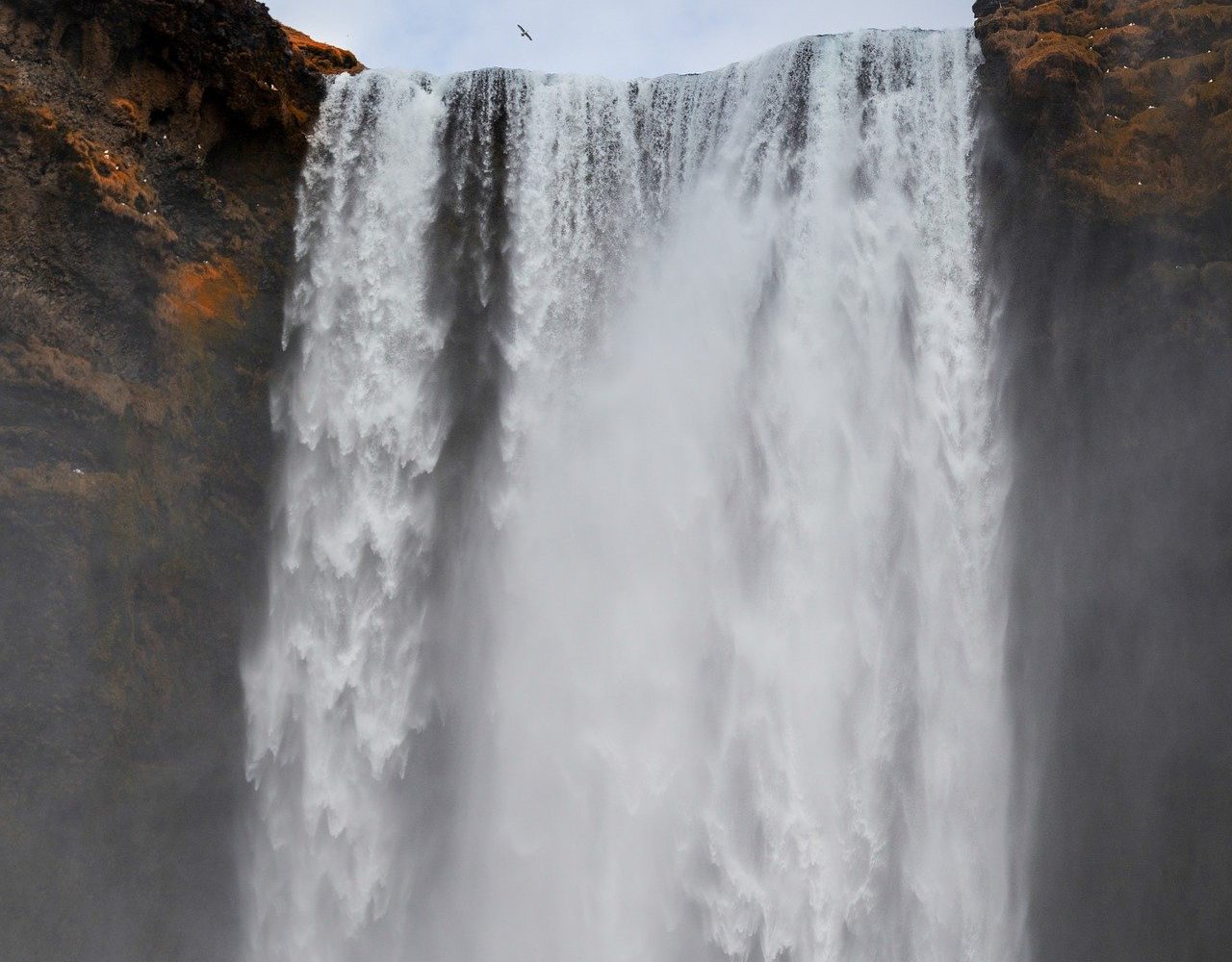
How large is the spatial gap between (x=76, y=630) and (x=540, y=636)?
5.46 meters

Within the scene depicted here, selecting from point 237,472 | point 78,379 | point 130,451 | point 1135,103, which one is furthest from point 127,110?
point 1135,103

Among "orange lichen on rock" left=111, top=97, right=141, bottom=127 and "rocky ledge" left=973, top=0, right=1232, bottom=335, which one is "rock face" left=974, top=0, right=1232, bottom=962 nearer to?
"rocky ledge" left=973, top=0, right=1232, bottom=335

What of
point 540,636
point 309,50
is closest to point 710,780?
point 540,636

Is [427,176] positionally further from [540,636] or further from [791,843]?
[791,843]

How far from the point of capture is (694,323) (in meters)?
14.3

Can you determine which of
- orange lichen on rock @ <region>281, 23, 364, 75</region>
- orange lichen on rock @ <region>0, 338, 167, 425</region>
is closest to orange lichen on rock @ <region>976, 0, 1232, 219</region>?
orange lichen on rock @ <region>281, 23, 364, 75</region>

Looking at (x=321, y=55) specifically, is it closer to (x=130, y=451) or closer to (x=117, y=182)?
(x=117, y=182)

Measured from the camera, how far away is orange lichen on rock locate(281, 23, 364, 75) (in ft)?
49.3

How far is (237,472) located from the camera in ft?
44.9

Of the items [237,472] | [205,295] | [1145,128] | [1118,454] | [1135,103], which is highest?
[1135,103]

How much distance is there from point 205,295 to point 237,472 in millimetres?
2258

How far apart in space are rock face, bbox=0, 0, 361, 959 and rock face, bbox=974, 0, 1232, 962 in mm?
9495

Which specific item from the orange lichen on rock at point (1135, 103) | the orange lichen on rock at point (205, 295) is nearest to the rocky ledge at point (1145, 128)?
the orange lichen on rock at point (1135, 103)

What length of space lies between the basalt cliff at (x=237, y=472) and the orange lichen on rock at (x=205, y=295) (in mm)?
41
